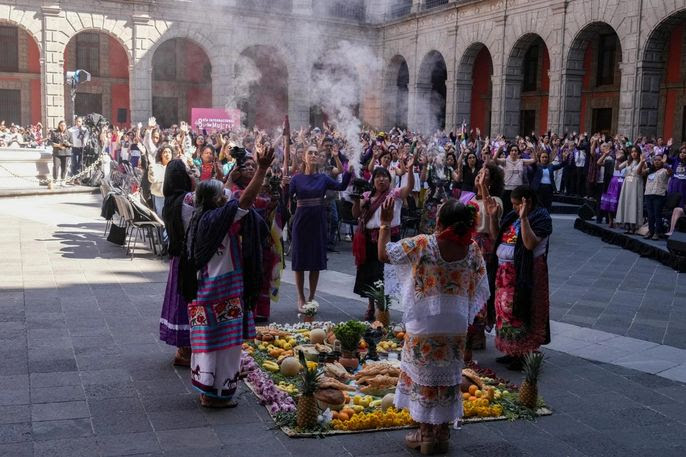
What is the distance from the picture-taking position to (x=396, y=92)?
102 ft

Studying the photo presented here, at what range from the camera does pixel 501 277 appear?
598 cm

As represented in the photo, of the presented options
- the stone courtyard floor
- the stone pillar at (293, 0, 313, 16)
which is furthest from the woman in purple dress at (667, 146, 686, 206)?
the stone pillar at (293, 0, 313, 16)

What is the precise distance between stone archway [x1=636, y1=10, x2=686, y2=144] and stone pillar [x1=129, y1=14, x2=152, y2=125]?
17194 mm

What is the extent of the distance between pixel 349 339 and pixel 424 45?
24.3 m

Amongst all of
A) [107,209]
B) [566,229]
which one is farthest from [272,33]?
[107,209]

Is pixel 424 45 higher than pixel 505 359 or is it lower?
higher

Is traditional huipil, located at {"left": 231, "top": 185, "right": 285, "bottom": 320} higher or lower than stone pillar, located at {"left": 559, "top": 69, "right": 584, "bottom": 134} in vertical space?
lower

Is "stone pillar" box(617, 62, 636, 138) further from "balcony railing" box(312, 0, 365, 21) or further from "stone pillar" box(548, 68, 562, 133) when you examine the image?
"balcony railing" box(312, 0, 365, 21)

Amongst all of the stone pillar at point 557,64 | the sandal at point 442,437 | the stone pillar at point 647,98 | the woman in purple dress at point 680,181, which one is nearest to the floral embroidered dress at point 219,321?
the sandal at point 442,437

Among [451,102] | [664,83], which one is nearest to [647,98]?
[664,83]

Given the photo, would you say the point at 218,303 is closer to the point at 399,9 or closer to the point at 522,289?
the point at 522,289

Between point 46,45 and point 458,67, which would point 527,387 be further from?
point 46,45

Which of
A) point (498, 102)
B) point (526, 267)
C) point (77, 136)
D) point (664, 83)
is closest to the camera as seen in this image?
point (526, 267)

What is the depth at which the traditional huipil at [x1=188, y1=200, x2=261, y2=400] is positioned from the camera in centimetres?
463
